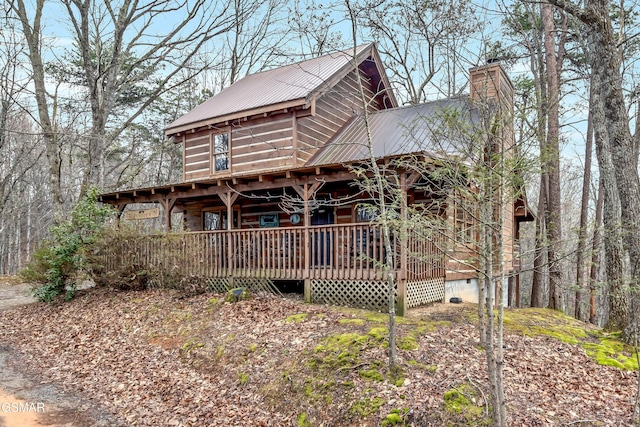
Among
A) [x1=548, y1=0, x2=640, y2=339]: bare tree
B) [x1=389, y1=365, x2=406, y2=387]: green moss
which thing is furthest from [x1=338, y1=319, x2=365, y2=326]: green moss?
[x1=548, y1=0, x2=640, y2=339]: bare tree

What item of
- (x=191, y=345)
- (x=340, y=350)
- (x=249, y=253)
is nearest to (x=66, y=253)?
(x=249, y=253)

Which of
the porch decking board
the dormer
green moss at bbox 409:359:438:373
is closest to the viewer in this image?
green moss at bbox 409:359:438:373

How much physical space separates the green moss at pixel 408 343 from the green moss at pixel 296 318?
7.72ft

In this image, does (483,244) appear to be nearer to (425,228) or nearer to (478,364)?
(425,228)

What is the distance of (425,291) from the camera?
10578 mm

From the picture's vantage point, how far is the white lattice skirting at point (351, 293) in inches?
384

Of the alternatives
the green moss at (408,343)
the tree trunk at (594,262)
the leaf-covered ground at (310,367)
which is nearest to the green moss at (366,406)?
the leaf-covered ground at (310,367)

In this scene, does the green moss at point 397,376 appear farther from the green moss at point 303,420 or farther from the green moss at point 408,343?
the green moss at point 303,420

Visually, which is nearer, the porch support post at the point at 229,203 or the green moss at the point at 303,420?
the green moss at the point at 303,420

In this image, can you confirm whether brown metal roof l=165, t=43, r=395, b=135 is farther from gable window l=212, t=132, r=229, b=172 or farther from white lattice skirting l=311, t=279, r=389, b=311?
white lattice skirting l=311, t=279, r=389, b=311

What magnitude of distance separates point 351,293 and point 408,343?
3.17 metres

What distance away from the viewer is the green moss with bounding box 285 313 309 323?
28.8 feet

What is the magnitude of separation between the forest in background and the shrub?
3.28 m

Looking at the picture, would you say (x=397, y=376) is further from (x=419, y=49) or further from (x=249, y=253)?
(x=419, y=49)
